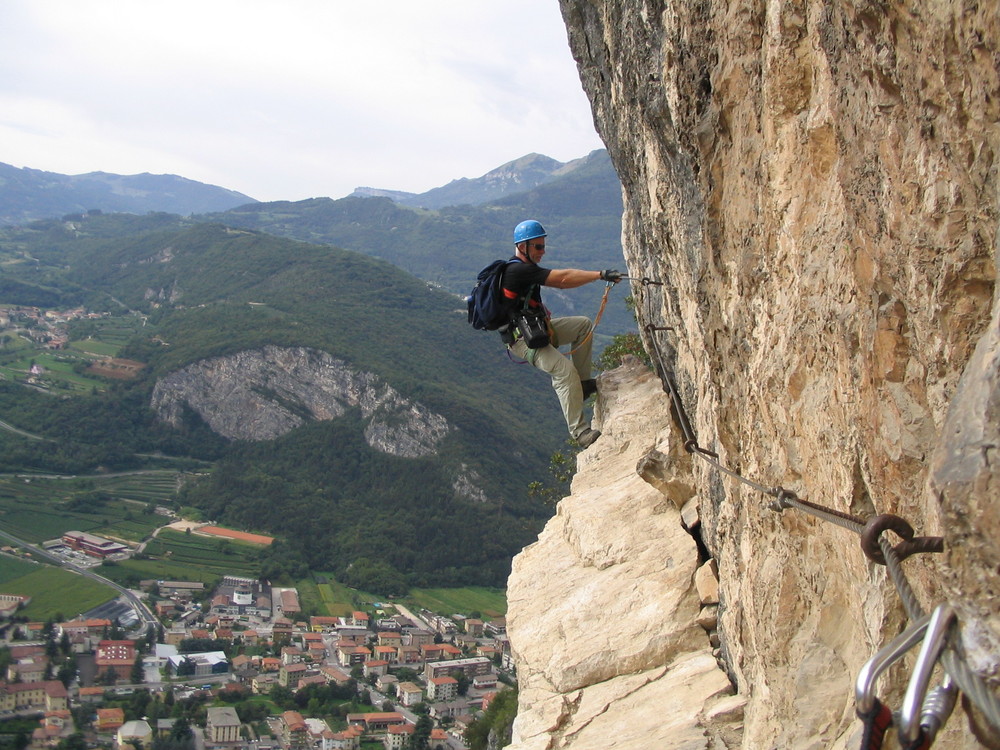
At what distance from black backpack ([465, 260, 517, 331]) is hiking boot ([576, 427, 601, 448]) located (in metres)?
1.64

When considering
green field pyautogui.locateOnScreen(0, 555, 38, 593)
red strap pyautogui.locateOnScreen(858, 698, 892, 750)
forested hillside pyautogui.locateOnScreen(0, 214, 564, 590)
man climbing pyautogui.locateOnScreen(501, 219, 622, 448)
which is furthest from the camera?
forested hillside pyautogui.locateOnScreen(0, 214, 564, 590)

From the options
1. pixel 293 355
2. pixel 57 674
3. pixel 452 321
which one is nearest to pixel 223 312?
pixel 293 355

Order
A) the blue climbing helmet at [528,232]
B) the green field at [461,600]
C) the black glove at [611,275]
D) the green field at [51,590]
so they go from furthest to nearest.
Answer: the green field at [461,600] → the green field at [51,590] → the blue climbing helmet at [528,232] → the black glove at [611,275]

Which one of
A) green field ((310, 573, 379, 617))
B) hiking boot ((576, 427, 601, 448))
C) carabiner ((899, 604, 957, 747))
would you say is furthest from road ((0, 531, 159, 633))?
carabiner ((899, 604, 957, 747))

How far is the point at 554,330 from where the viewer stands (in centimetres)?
944

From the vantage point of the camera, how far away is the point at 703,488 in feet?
22.2

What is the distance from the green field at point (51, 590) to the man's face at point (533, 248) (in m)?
53.5

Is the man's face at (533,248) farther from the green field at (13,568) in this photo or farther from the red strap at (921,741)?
the green field at (13,568)

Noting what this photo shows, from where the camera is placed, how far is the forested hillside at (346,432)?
70.9m

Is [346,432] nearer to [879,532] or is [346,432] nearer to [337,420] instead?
[337,420]

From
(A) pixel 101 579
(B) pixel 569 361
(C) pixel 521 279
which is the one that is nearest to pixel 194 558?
(A) pixel 101 579

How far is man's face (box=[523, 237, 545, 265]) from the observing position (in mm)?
8516

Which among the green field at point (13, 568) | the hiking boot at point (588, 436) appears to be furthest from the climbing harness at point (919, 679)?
the green field at point (13, 568)

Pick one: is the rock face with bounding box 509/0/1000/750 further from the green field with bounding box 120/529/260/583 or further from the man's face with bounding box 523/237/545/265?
the green field with bounding box 120/529/260/583
